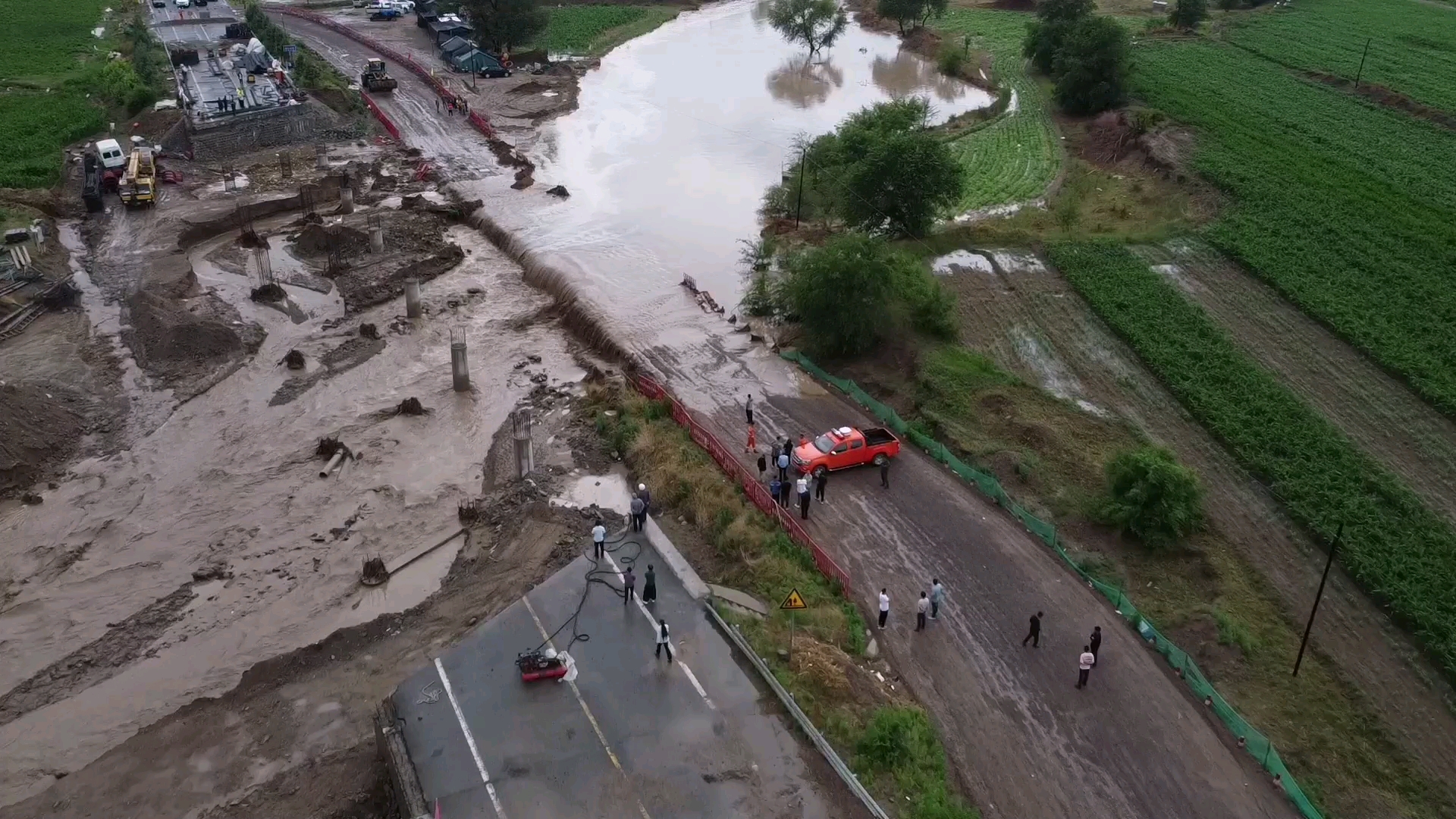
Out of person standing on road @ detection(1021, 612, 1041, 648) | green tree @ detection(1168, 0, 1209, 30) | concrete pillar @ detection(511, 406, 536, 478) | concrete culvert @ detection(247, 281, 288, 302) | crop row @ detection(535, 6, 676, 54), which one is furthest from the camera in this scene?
green tree @ detection(1168, 0, 1209, 30)

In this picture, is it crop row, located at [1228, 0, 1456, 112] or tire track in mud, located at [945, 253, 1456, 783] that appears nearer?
tire track in mud, located at [945, 253, 1456, 783]

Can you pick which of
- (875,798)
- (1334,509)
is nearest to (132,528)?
(875,798)

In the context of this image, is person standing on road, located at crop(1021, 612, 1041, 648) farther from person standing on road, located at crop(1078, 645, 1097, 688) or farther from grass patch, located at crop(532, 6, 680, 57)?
grass patch, located at crop(532, 6, 680, 57)

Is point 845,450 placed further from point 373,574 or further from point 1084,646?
point 373,574

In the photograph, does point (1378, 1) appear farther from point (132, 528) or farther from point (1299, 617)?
point (132, 528)

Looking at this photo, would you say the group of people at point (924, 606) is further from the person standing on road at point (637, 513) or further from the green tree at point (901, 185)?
the green tree at point (901, 185)

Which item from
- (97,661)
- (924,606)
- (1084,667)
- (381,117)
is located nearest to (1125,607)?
(1084,667)

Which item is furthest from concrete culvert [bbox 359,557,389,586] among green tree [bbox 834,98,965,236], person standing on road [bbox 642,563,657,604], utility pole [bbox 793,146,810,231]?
utility pole [bbox 793,146,810,231]
